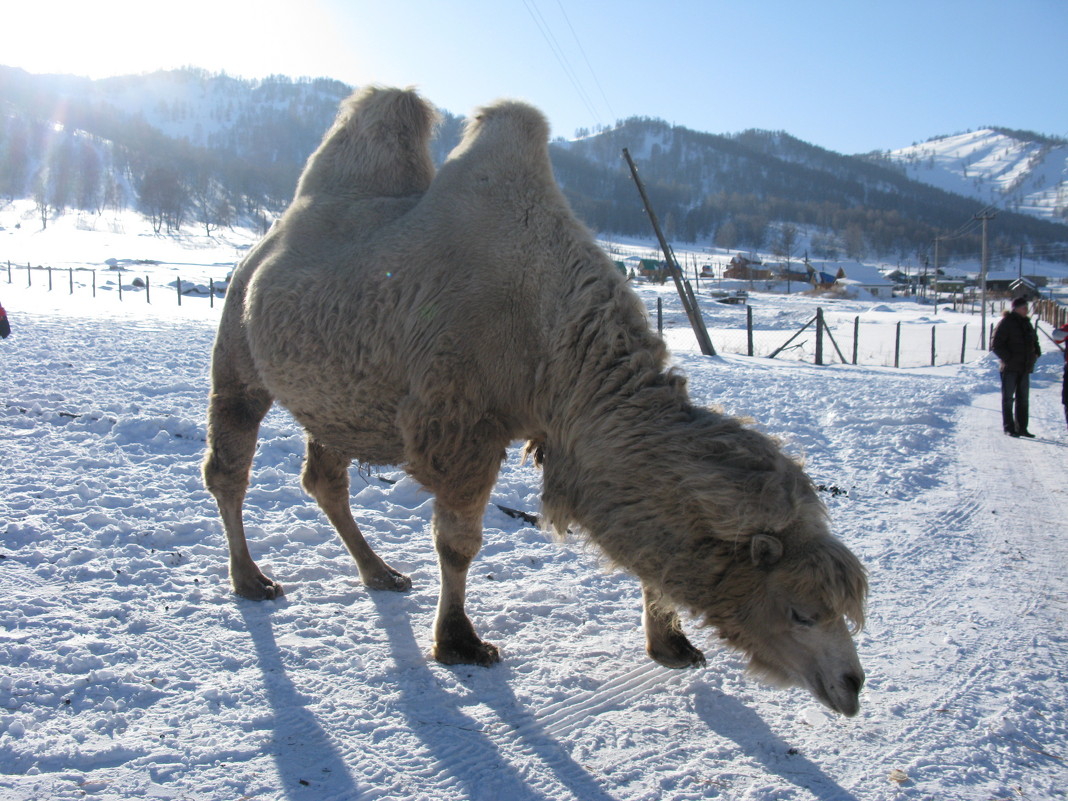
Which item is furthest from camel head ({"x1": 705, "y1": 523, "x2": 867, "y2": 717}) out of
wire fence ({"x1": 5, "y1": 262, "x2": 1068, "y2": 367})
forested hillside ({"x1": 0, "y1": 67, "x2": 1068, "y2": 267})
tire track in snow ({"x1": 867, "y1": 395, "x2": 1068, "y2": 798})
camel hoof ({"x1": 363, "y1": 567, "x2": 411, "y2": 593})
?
forested hillside ({"x1": 0, "y1": 67, "x2": 1068, "y2": 267})

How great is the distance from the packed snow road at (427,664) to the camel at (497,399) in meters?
0.33

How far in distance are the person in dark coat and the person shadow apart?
8.97 metres

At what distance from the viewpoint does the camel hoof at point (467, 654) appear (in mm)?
3582

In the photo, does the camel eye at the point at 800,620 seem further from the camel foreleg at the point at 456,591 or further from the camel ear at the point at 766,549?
the camel foreleg at the point at 456,591

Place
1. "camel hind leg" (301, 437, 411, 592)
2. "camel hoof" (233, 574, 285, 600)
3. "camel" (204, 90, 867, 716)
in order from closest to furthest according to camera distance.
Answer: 1. "camel" (204, 90, 867, 716)
2. "camel hoof" (233, 574, 285, 600)
3. "camel hind leg" (301, 437, 411, 592)

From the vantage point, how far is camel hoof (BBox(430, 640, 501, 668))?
358cm

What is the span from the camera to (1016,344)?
415 inches

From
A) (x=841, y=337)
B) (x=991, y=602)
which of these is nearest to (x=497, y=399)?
(x=991, y=602)

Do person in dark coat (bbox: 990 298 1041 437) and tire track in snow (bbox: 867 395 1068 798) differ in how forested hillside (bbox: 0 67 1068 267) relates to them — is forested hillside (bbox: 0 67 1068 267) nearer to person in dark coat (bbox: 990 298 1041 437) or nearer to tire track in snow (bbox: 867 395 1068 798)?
person in dark coat (bbox: 990 298 1041 437)

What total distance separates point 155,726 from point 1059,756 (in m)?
3.66

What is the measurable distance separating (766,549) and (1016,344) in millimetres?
10267

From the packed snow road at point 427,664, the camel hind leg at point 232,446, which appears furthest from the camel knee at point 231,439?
the packed snow road at point 427,664

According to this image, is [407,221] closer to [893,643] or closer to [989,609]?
[893,643]

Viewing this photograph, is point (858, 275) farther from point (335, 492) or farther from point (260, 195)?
point (335, 492)
